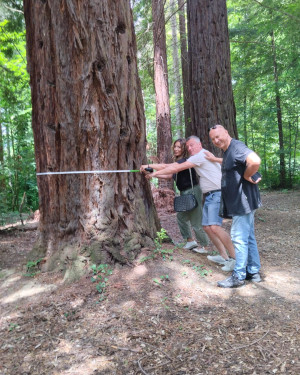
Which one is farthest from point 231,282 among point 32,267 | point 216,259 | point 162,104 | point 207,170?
point 162,104

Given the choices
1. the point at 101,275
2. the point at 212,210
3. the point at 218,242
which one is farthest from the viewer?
the point at 218,242

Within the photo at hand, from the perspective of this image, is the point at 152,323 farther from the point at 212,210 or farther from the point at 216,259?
the point at 212,210

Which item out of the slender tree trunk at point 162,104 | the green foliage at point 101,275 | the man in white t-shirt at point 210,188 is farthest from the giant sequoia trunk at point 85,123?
the slender tree trunk at point 162,104

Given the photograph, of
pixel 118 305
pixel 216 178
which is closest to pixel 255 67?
pixel 216 178

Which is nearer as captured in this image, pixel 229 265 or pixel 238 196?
pixel 238 196

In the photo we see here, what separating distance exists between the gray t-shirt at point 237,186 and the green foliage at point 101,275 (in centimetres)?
157

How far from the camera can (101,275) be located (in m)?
3.33

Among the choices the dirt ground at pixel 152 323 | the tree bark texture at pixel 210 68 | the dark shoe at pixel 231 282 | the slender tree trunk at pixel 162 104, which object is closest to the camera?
the dirt ground at pixel 152 323

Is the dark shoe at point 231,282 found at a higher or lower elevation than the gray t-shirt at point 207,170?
lower

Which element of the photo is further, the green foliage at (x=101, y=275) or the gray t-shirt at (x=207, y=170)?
the gray t-shirt at (x=207, y=170)

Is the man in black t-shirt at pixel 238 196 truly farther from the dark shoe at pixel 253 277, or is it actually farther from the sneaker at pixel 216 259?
the sneaker at pixel 216 259

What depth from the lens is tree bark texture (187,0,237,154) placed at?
6.92m

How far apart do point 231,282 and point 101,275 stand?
58.4 inches

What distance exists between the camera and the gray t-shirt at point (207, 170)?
4.29 meters
